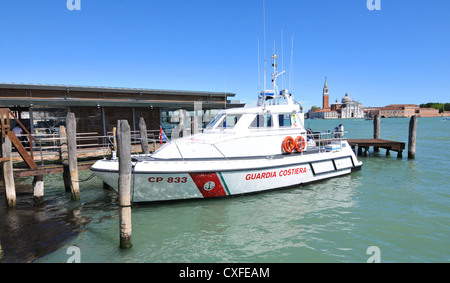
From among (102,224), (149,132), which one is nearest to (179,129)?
(149,132)

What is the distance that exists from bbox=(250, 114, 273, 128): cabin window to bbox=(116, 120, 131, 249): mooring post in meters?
5.25

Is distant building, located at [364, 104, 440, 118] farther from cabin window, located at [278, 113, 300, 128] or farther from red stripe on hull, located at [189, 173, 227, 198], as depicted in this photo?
red stripe on hull, located at [189, 173, 227, 198]

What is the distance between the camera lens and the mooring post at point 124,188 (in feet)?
19.4

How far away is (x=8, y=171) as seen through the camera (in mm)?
8320

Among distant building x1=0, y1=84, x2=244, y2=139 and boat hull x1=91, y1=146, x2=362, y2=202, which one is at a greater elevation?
distant building x1=0, y1=84, x2=244, y2=139

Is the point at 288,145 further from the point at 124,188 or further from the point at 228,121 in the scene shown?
the point at 124,188

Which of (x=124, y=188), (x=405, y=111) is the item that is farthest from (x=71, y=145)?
(x=405, y=111)

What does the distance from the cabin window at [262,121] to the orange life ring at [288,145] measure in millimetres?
895

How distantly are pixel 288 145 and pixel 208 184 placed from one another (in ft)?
12.6

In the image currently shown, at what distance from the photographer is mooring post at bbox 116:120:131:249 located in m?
5.91

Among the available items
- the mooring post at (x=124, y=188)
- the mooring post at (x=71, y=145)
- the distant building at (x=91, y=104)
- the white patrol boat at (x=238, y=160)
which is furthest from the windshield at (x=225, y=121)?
the mooring post at (x=71, y=145)

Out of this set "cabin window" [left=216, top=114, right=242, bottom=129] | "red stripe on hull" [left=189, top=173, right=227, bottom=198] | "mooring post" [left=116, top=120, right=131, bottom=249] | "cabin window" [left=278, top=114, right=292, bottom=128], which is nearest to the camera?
"mooring post" [left=116, top=120, right=131, bottom=249]

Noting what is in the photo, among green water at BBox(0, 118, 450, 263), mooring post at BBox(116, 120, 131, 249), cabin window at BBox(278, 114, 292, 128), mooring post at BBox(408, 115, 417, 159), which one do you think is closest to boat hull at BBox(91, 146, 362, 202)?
green water at BBox(0, 118, 450, 263)
